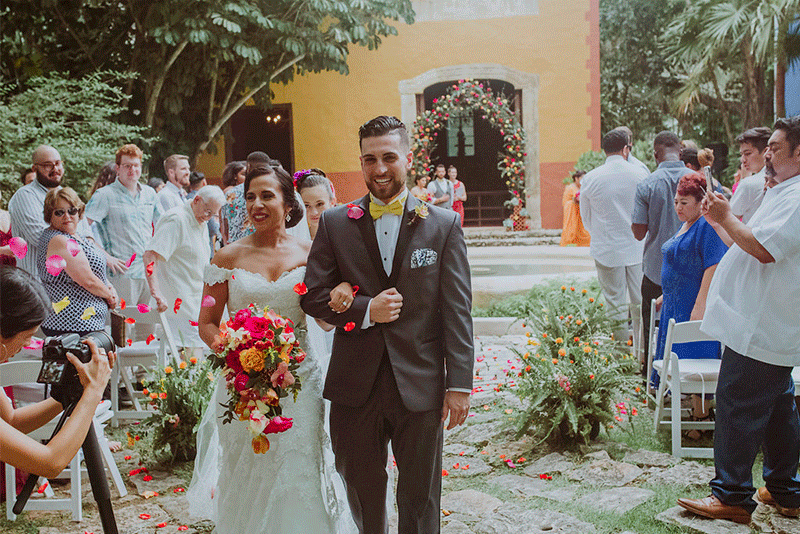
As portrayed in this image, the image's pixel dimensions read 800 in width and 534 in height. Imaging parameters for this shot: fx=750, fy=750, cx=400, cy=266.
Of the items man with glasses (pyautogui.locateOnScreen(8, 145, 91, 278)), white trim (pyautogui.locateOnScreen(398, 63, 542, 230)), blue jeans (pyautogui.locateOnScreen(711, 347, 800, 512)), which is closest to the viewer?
blue jeans (pyautogui.locateOnScreen(711, 347, 800, 512))

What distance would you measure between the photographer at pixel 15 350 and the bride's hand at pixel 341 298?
771 mm

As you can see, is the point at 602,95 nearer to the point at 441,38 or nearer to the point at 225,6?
the point at 441,38

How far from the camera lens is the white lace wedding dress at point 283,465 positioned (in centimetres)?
308

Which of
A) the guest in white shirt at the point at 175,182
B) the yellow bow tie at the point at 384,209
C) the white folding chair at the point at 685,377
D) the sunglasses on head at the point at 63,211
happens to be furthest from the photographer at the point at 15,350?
the guest in white shirt at the point at 175,182

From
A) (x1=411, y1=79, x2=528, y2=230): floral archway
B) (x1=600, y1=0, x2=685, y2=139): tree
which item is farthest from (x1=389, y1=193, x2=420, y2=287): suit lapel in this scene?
(x1=600, y1=0, x2=685, y2=139): tree

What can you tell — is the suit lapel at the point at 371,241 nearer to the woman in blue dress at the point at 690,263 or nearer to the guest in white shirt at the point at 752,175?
the woman in blue dress at the point at 690,263

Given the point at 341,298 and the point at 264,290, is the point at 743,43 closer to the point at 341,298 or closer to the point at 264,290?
the point at 264,290

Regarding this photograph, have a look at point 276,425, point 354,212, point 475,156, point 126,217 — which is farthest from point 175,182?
point 475,156

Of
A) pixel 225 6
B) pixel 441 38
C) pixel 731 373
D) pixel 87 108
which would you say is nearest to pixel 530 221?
pixel 441 38

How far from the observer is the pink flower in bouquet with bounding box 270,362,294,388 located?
2.75m

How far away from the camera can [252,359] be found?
2707 mm

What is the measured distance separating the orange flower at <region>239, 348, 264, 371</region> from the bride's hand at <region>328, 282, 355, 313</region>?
32 centimetres

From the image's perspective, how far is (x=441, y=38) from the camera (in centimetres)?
1792

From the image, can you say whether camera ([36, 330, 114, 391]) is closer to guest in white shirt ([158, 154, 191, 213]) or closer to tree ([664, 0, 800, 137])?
guest in white shirt ([158, 154, 191, 213])
